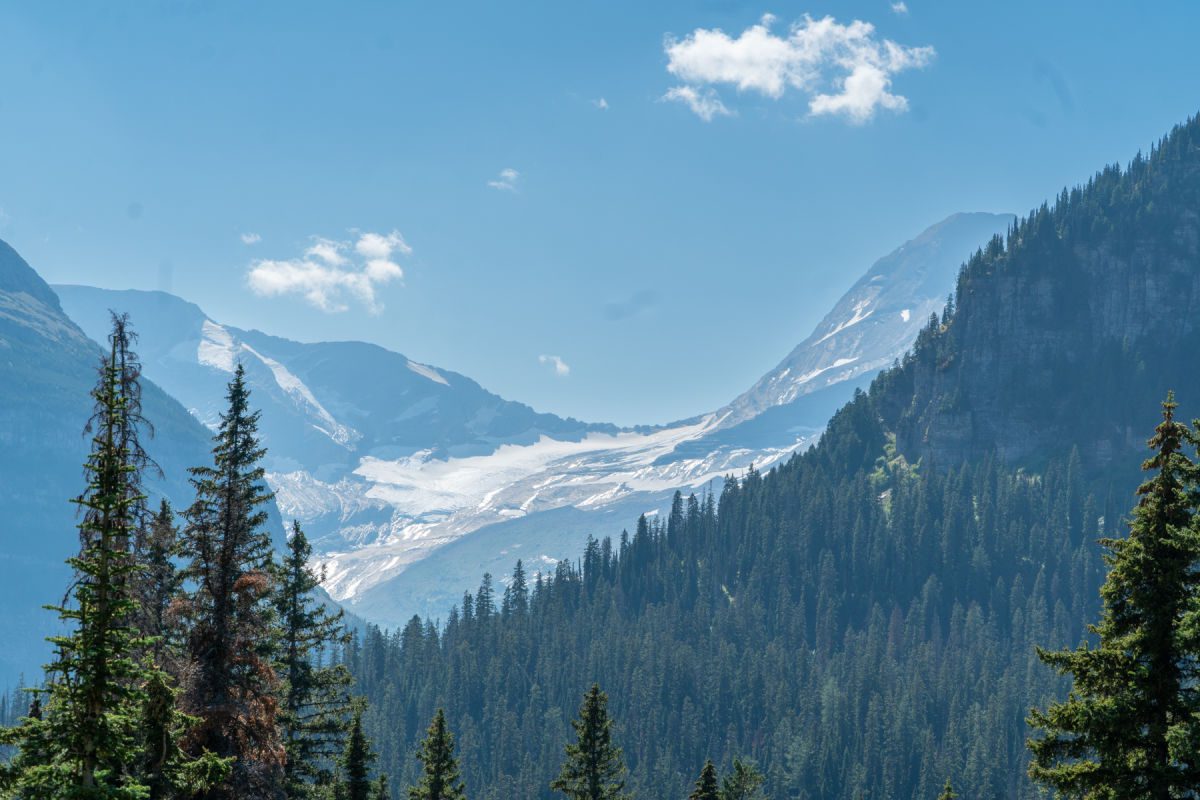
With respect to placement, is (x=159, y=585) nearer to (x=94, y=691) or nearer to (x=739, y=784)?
(x=94, y=691)

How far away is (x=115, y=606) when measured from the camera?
25.4 meters

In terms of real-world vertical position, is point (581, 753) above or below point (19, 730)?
below

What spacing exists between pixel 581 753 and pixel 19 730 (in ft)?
131

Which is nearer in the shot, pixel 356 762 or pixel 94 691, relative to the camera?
pixel 94 691

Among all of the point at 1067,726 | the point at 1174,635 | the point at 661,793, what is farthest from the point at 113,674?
the point at 661,793

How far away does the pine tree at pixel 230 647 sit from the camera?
36.0 metres

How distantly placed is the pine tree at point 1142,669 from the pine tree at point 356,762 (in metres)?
33.9

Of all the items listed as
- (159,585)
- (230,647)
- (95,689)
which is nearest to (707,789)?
(159,585)

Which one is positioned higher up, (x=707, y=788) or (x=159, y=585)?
(x=159, y=585)

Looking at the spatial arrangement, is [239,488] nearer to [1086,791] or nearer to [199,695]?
[199,695]

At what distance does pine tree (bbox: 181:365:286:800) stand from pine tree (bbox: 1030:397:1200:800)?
21950 mm

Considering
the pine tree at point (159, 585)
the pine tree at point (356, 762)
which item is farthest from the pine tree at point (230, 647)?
the pine tree at point (356, 762)

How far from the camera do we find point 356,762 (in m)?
55.5

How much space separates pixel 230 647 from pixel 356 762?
20824mm
